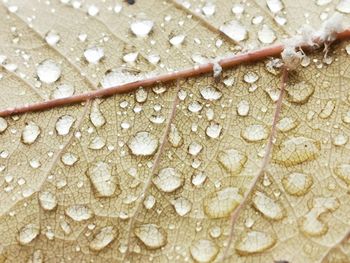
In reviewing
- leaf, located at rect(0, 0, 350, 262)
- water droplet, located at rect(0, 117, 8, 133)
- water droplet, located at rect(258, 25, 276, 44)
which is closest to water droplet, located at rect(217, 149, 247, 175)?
leaf, located at rect(0, 0, 350, 262)

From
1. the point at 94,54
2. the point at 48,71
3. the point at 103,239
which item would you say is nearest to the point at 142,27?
the point at 94,54

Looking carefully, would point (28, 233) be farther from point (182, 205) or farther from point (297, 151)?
point (297, 151)

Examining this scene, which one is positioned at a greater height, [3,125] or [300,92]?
[300,92]

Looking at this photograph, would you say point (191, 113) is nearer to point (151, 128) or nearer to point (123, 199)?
point (151, 128)

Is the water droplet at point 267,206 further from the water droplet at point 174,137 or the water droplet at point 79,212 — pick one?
the water droplet at point 79,212

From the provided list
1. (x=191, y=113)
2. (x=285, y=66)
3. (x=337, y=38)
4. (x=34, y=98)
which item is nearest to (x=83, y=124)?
(x=34, y=98)

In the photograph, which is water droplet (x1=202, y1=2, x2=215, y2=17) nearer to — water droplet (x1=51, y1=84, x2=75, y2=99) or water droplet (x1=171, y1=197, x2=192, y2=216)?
water droplet (x1=51, y1=84, x2=75, y2=99)
